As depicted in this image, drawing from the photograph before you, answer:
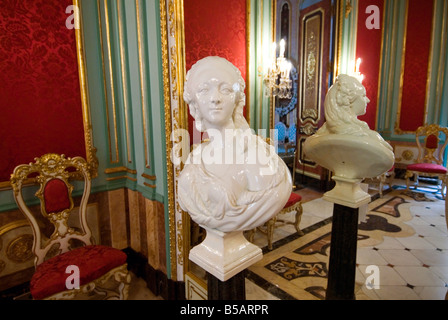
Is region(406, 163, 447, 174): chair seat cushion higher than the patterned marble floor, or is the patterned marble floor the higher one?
region(406, 163, 447, 174): chair seat cushion

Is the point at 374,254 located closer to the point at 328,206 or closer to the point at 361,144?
the point at 328,206

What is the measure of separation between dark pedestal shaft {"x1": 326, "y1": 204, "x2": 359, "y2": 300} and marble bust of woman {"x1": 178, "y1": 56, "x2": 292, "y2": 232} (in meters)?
0.77

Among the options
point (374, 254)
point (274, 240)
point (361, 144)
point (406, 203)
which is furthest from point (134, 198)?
point (406, 203)

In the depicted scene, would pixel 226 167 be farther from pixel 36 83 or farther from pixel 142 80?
pixel 36 83

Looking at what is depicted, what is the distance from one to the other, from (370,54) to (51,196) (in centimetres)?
590

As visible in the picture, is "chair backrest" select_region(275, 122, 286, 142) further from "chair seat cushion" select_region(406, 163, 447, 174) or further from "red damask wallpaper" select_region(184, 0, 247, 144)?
"red damask wallpaper" select_region(184, 0, 247, 144)

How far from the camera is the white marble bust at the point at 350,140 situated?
1.50 m

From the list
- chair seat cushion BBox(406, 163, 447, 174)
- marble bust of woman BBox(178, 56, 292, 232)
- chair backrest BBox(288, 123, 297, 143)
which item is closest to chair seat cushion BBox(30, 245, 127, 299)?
marble bust of woman BBox(178, 56, 292, 232)

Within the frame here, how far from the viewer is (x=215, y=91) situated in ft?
3.40

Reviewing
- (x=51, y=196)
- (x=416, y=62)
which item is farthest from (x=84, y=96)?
(x=416, y=62)

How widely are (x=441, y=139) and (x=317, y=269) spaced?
4.52m

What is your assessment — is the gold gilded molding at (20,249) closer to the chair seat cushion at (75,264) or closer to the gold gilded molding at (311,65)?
the chair seat cushion at (75,264)

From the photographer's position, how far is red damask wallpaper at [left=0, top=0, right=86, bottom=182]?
192cm

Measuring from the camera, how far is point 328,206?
4.18m
